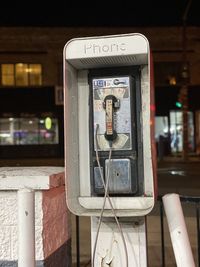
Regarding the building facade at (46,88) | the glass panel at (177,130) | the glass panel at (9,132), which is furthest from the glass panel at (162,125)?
the glass panel at (9,132)

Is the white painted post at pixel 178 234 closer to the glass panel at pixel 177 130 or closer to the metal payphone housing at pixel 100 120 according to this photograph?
the metal payphone housing at pixel 100 120

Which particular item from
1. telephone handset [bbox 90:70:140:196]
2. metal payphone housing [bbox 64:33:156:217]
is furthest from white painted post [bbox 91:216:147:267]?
telephone handset [bbox 90:70:140:196]

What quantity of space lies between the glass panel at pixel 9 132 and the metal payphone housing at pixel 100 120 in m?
26.7

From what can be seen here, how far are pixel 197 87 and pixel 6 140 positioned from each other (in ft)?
40.0

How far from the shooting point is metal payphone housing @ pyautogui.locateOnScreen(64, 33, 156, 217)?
3969 millimetres

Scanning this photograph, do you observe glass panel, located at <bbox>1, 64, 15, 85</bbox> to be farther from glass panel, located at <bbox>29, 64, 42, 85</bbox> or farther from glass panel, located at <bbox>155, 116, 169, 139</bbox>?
glass panel, located at <bbox>155, 116, 169, 139</bbox>

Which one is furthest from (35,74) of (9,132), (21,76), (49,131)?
(9,132)

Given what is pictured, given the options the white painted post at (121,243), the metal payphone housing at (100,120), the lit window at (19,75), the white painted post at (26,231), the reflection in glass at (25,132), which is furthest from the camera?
the lit window at (19,75)

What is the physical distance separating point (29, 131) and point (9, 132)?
1.23 metres

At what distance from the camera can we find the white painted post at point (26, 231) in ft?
11.0

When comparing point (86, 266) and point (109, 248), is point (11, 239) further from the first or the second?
point (86, 266)

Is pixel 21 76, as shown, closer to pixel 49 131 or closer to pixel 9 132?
pixel 9 132

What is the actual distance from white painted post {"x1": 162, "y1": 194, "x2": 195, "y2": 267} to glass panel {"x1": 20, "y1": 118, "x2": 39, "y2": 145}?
27.4 m

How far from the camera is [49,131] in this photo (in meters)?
30.6
